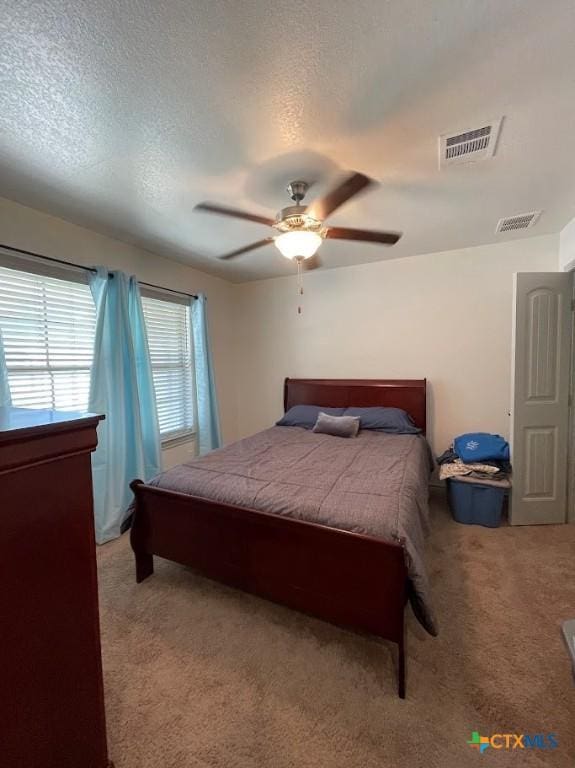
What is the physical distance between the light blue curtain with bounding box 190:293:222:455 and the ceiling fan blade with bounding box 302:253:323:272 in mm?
1219

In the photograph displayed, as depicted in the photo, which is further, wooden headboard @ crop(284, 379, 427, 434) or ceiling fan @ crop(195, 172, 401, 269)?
wooden headboard @ crop(284, 379, 427, 434)

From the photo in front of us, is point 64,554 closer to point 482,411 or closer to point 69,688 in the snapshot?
point 69,688

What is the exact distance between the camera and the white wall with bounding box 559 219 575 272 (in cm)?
256

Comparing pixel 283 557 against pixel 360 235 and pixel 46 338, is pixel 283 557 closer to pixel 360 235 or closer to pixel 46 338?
pixel 360 235

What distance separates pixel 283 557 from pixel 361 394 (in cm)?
232

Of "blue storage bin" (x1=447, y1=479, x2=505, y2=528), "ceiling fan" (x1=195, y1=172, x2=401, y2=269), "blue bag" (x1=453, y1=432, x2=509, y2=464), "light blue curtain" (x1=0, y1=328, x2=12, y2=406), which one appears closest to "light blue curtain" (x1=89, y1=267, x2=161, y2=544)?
"light blue curtain" (x1=0, y1=328, x2=12, y2=406)

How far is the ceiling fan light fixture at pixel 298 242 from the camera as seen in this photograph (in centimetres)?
187

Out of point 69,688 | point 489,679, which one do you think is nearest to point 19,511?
point 69,688

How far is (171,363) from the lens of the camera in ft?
11.8

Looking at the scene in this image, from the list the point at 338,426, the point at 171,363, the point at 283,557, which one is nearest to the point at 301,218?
the point at 283,557

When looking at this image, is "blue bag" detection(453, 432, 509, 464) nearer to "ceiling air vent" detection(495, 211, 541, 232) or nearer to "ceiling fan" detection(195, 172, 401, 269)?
"ceiling air vent" detection(495, 211, 541, 232)

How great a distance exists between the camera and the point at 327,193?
2104mm
